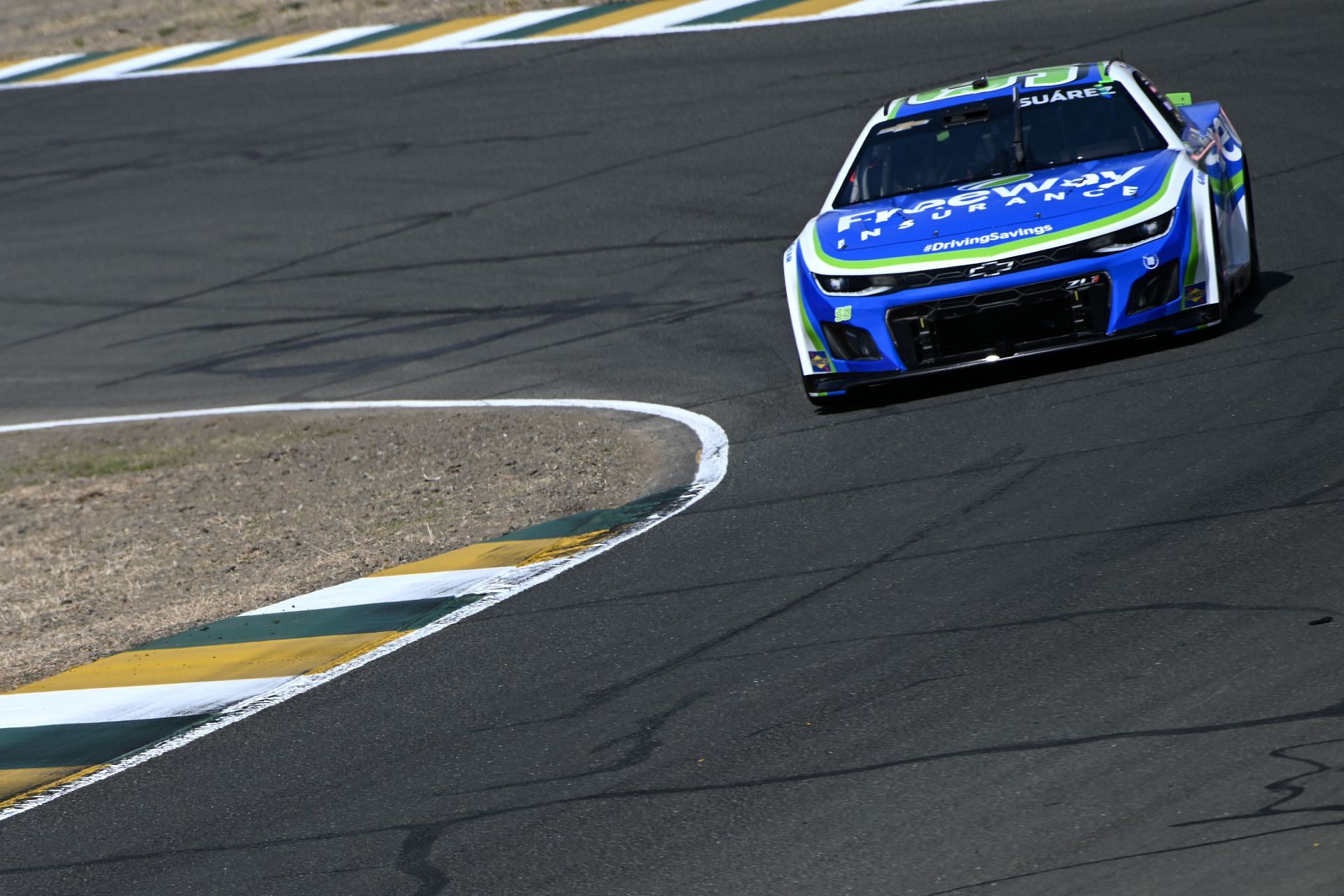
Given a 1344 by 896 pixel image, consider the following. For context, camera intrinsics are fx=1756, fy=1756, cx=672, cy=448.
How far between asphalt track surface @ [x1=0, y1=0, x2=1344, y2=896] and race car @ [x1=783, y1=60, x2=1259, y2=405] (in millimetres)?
308

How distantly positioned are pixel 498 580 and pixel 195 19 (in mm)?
18999

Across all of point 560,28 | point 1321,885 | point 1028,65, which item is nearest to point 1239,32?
point 1028,65

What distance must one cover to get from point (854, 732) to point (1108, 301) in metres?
4.02

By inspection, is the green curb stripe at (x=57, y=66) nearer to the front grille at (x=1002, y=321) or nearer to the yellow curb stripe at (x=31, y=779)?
the front grille at (x=1002, y=321)

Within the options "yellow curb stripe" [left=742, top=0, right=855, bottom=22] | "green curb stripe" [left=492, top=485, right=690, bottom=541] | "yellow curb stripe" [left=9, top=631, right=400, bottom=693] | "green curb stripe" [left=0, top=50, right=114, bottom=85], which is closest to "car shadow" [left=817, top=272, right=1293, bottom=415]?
"green curb stripe" [left=492, top=485, right=690, bottom=541]

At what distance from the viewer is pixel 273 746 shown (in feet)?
19.1

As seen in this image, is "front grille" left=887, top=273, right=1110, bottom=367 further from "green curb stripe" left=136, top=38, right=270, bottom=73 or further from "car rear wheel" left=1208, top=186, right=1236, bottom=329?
"green curb stripe" left=136, top=38, right=270, bottom=73

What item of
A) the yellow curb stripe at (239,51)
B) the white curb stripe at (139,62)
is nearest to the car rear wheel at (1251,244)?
the yellow curb stripe at (239,51)

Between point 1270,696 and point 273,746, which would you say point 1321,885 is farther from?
point 273,746

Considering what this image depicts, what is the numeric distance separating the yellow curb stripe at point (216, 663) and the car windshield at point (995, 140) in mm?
4237

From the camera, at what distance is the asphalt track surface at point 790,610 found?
447 centimetres

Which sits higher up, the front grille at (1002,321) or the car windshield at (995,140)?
the car windshield at (995,140)

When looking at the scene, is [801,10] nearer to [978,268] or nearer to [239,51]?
[239,51]

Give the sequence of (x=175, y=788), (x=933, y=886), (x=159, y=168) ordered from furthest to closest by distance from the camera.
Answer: (x=159, y=168)
(x=175, y=788)
(x=933, y=886)
